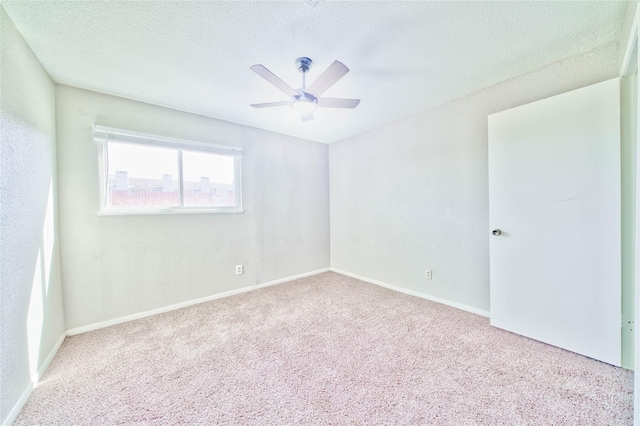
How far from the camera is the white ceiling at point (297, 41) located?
145 cm

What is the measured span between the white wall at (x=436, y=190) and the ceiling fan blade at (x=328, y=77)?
1.71m

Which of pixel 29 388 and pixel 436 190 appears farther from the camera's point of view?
pixel 436 190

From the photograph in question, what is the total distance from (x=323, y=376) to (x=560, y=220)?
7.22 ft

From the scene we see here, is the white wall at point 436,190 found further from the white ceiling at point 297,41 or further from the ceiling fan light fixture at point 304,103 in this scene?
the ceiling fan light fixture at point 304,103

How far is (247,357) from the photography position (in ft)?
6.19

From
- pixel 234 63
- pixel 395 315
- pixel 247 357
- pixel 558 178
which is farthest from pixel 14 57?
pixel 558 178

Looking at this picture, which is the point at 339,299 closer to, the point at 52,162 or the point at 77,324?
the point at 77,324

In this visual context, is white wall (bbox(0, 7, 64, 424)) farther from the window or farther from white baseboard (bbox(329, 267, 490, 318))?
white baseboard (bbox(329, 267, 490, 318))

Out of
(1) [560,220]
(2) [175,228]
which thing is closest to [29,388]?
(2) [175,228]

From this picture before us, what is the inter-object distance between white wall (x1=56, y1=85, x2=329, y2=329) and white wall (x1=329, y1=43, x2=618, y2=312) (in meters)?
0.80

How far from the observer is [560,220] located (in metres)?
1.91

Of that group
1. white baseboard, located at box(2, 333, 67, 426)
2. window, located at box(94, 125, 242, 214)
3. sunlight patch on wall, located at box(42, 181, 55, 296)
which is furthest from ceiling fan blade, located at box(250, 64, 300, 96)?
white baseboard, located at box(2, 333, 67, 426)

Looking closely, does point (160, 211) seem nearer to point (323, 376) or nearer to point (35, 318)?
point (35, 318)

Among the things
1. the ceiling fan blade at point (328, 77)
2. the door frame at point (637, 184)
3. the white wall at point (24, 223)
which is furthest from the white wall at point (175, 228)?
the door frame at point (637, 184)
